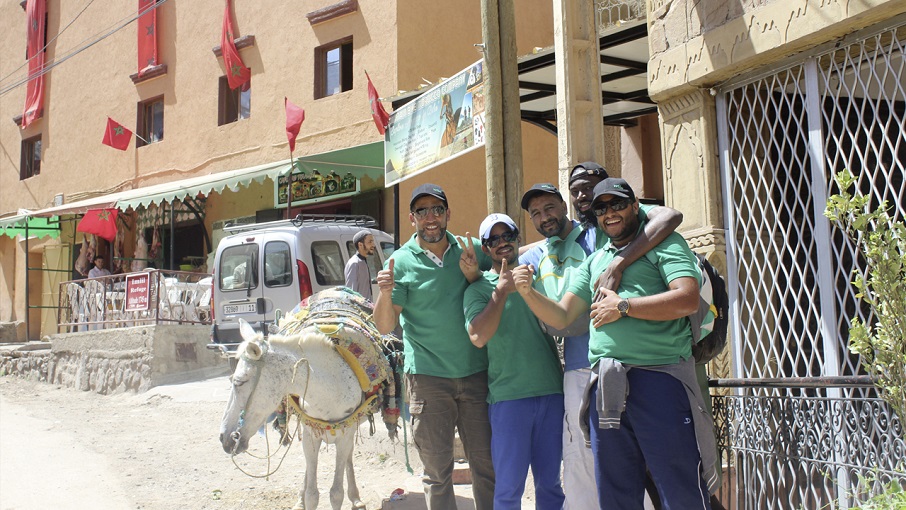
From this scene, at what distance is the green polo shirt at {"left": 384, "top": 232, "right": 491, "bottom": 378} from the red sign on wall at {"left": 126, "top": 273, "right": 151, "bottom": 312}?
9154 millimetres

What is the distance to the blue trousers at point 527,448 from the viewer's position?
3924mm

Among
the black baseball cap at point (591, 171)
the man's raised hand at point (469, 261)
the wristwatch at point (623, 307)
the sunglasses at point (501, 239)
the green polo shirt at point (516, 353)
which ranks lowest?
the green polo shirt at point (516, 353)

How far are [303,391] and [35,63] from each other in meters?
20.3

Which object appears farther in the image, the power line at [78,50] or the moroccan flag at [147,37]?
the power line at [78,50]

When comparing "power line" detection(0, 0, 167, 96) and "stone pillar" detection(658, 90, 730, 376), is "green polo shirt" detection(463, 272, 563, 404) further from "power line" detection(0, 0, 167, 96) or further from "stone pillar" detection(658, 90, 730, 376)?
"power line" detection(0, 0, 167, 96)

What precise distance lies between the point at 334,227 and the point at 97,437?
385 centimetres

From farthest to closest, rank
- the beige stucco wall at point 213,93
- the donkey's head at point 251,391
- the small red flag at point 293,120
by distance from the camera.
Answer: the beige stucco wall at point 213,93
the small red flag at point 293,120
the donkey's head at point 251,391

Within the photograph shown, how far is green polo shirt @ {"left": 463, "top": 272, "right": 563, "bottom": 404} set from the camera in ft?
13.2

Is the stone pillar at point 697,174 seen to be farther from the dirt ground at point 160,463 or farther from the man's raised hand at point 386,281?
the man's raised hand at point 386,281

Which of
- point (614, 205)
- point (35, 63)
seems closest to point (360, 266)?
point (614, 205)

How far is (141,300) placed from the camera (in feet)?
41.4

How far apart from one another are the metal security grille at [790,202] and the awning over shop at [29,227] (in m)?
16.8

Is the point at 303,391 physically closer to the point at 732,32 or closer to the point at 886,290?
the point at 886,290

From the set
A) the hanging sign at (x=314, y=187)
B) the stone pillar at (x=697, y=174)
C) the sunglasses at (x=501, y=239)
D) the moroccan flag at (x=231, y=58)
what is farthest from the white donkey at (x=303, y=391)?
the moroccan flag at (x=231, y=58)
